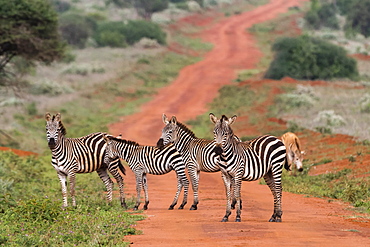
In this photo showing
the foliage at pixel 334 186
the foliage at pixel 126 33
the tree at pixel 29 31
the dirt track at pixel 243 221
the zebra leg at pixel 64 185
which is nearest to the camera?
the dirt track at pixel 243 221

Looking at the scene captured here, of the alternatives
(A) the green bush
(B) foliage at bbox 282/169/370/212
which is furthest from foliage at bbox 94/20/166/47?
(B) foliage at bbox 282/169/370/212

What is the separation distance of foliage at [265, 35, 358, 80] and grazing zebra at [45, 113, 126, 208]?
30.7 metres

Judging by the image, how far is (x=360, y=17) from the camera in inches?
2776

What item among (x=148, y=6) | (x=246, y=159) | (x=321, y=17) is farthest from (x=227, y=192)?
(x=321, y=17)

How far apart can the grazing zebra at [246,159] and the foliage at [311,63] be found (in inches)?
1267

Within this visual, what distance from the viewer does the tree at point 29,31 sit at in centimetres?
2864

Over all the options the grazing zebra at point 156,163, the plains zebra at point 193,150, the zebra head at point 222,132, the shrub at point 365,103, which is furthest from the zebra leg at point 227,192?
the shrub at point 365,103

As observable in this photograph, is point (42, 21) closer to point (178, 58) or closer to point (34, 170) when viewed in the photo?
point (34, 170)

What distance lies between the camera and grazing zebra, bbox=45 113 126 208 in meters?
14.1

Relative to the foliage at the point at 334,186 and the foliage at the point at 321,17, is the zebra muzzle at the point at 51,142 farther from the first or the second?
the foliage at the point at 321,17

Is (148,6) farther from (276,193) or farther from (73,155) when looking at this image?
(276,193)

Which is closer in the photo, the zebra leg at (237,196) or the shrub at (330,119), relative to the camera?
the zebra leg at (237,196)

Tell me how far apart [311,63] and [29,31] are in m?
22.3

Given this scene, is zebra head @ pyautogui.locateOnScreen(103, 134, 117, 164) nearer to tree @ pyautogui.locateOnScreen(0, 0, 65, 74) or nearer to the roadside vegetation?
the roadside vegetation
